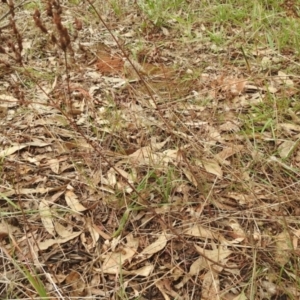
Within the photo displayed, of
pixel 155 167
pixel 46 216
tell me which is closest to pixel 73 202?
pixel 46 216

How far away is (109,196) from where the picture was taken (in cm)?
153

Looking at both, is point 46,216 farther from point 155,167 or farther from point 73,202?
point 155,167

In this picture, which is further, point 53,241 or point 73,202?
point 73,202

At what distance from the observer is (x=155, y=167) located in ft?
5.21

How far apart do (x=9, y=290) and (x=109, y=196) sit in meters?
0.45

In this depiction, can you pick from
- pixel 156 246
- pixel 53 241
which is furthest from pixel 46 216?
pixel 156 246

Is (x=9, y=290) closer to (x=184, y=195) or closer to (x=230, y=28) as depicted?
(x=184, y=195)

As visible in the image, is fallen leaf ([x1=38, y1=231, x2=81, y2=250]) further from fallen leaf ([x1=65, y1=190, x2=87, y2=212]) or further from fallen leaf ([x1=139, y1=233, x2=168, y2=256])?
fallen leaf ([x1=139, y1=233, x2=168, y2=256])

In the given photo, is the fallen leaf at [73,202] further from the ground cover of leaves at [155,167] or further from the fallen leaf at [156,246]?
the fallen leaf at [156,246]

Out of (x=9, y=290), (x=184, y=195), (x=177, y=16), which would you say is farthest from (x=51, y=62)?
(x=9, y=290)

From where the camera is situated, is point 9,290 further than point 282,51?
No

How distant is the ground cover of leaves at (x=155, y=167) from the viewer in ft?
4.20

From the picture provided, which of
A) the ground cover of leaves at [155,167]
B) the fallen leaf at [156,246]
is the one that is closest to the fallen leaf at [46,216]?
the ground cover of leaves at [155,167]

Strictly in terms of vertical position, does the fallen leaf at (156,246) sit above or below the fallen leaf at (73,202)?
below
